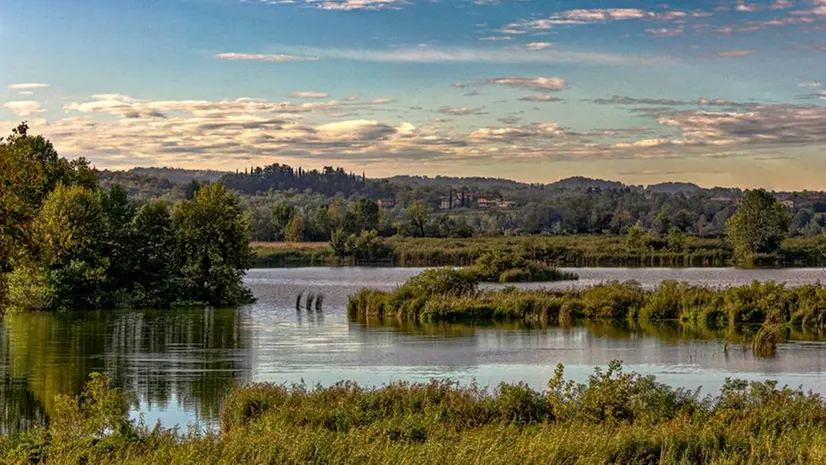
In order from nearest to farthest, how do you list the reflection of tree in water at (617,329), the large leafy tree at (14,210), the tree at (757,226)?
the large leafy tree at (14,210), the reflection of tree in water at (617,329), the tree at (757,226)

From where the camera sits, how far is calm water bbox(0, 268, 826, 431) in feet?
91.7

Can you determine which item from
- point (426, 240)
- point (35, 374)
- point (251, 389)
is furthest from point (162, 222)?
point (426, 240)

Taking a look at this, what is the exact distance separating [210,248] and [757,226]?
66924 mm

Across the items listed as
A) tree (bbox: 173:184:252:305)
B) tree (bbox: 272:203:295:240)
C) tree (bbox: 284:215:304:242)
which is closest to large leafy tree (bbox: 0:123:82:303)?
tree (bbox: 173:184:252:305)

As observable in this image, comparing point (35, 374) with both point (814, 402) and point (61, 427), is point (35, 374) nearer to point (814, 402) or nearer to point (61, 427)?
point (61, 427)

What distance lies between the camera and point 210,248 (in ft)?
195

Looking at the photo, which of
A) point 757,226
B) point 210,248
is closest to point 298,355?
point 210,248

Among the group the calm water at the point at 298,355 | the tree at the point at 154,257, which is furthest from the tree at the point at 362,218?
the calm water at the point at 298,355

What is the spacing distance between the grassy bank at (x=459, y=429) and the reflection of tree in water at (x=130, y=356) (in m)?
4.71

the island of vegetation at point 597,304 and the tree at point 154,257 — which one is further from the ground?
the tree at point 154,257

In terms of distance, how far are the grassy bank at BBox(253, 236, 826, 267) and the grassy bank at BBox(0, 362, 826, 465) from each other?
77.0 m

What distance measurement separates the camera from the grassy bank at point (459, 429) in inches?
600

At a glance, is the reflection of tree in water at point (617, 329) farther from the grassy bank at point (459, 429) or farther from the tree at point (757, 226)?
the tree at point (757, 226)

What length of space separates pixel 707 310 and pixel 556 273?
1163 inches
